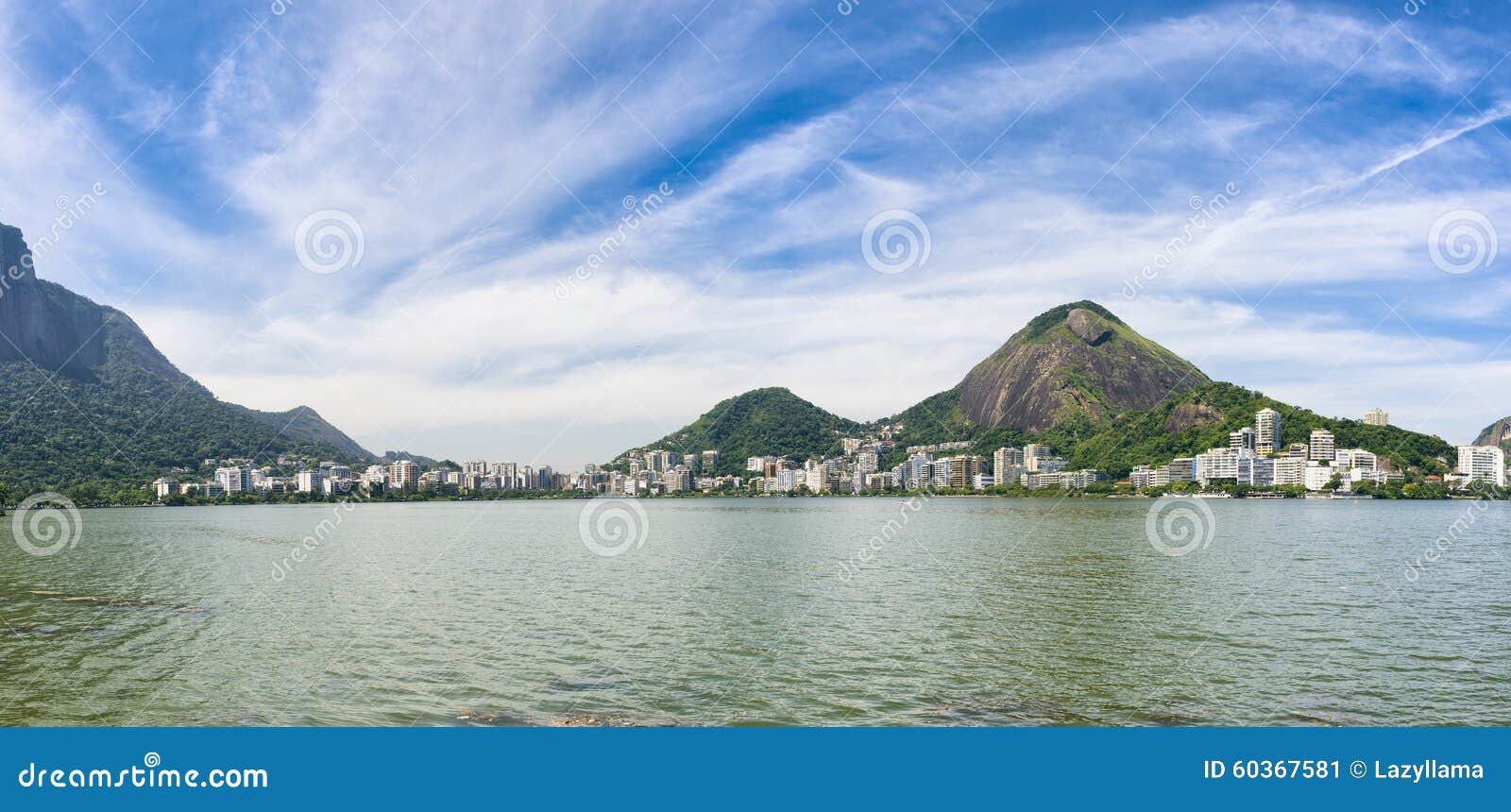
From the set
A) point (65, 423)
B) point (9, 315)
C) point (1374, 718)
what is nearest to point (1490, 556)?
point (1374, 718)

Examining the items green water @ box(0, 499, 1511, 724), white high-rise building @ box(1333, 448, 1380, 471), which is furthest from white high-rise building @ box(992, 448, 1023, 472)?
green water @ box(0, 499, 1511, 724)

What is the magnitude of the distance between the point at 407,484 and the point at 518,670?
17511 cm

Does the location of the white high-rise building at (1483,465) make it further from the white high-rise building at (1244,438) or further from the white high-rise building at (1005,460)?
the white high-rise building at (1005,460)

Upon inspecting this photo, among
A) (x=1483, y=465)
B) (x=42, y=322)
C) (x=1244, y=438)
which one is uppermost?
(x=42, y=322)

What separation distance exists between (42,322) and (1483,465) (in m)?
269

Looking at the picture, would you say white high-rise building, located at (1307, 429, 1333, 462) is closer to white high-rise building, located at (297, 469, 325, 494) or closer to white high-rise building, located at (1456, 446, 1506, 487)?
white high-rise building, located at (1456, 446, 1506, 487)

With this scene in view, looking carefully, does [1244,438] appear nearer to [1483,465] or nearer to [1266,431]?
[1266,431]

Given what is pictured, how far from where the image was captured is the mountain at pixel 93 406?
12125 cm

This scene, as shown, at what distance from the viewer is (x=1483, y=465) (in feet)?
445

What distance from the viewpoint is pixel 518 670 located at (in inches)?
569

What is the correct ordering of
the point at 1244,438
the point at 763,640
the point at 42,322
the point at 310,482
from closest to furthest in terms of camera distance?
the point at 763,640
the point at 310,482
the point at 1244,438
the point at 42,322

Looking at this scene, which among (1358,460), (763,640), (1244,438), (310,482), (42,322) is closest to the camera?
(763,640)

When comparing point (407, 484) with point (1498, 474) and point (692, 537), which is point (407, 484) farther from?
point (1498, 474)

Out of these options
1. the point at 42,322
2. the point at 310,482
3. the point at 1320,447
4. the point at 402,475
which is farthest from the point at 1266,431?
the point at 42,322
